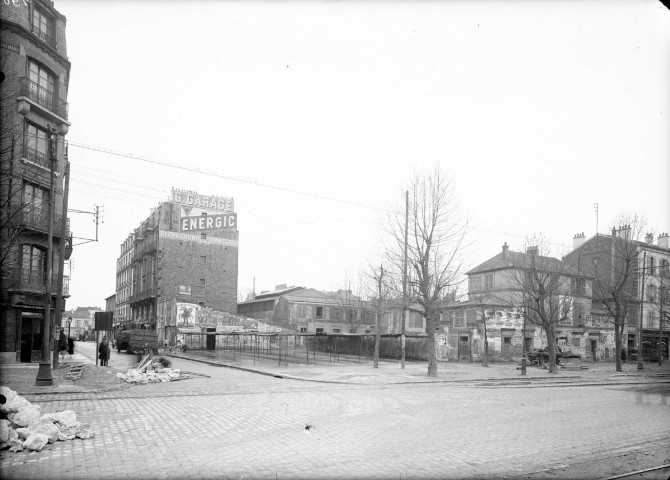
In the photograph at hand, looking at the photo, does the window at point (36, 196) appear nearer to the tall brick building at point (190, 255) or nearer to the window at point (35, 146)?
the window at point (35, 146)

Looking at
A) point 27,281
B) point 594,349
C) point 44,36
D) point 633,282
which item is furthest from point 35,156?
point 633,282

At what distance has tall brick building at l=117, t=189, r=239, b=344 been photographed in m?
60.6

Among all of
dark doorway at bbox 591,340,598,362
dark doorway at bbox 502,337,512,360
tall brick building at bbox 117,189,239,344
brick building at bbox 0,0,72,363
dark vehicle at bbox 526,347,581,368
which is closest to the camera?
brick building at bbox 0,0,72,363

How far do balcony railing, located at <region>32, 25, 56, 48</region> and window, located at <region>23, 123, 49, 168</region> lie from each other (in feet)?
15.6

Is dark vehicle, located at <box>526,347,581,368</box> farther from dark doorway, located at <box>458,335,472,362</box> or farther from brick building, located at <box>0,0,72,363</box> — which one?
brick building, located at <box>0,0,72,363</box>

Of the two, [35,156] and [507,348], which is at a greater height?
[35,156]

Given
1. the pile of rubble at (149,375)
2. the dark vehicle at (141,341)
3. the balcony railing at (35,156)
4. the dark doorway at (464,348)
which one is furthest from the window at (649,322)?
the balcony railing at (35,156)

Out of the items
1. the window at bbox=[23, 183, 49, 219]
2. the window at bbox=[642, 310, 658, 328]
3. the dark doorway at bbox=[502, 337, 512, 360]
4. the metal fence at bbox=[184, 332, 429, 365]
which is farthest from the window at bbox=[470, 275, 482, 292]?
the window at bbox=[23, 183, 49, 219]

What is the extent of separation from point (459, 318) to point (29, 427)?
3950cm

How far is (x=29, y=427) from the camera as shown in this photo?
8.79m

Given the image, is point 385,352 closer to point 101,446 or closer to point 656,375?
point 656,375

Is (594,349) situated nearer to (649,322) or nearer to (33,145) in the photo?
(649,322)

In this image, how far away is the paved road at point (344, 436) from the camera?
752cm

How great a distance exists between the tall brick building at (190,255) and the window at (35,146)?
1202 inches
